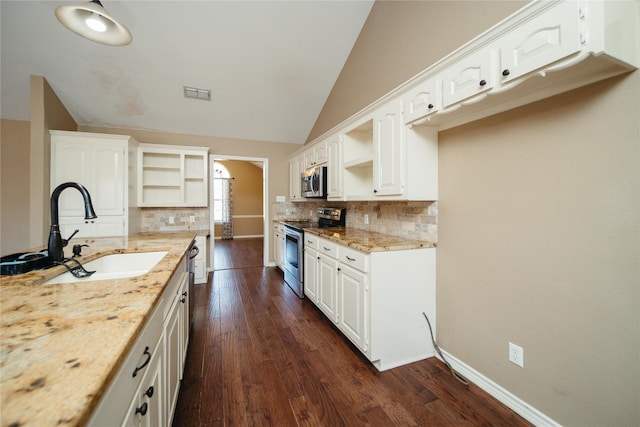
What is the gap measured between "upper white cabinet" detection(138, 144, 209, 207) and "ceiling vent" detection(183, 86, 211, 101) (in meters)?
0.80

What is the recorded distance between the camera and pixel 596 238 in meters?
1.21

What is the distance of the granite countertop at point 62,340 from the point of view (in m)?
0.44

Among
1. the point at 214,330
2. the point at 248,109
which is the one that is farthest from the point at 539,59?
the point at 248,109

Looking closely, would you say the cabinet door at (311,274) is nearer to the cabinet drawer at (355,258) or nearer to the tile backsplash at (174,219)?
the cabinet drawer at (355,258)

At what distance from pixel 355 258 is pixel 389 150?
0.95 meters

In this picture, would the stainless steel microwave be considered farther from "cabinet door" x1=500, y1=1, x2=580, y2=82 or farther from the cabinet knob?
the cabinet knob

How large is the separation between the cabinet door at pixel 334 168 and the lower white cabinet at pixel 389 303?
3.18 feet

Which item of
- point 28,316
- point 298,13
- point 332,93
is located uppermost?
point 298,13

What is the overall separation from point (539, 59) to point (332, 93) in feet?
10.1

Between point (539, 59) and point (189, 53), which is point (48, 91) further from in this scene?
point (539, 59)

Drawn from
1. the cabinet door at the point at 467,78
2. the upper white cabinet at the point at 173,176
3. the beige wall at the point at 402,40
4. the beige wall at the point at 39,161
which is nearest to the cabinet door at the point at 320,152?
the beige wall at the point at 402,40

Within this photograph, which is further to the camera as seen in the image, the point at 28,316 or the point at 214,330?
the point at 214,330

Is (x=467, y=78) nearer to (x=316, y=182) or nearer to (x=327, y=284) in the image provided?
(x=327, y=284)

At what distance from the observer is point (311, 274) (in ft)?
9.89
